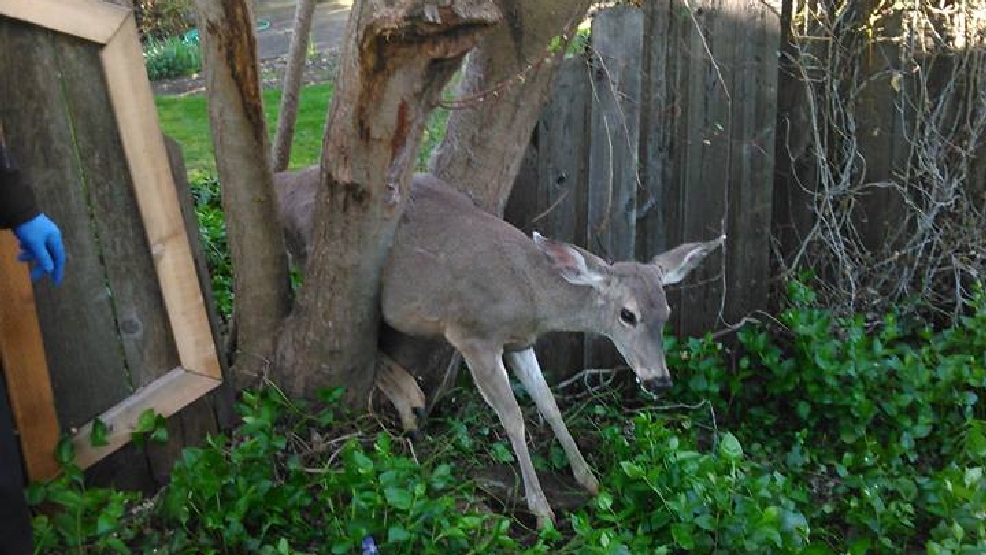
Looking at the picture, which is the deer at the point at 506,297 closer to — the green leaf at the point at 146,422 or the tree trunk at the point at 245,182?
the tree trunk at the point at 245,182

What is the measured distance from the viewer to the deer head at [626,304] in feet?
15.5

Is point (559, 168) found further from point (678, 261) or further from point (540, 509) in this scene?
point (540, 509)

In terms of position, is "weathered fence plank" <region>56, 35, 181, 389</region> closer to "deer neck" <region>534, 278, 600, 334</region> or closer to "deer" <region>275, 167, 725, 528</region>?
"deer" <region>275, 167, 725, 528</region>

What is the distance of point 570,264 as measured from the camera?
473 centimetres

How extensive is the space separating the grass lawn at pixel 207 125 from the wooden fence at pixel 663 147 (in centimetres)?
332

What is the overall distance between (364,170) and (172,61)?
32.2ft

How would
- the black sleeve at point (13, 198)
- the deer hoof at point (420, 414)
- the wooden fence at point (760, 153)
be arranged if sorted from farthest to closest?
the wooden fence at point (760, 153), the deer hoof at point (420, 414), the black sleeve at point (13, 198)

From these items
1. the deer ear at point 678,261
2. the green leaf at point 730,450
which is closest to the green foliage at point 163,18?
the deer ear at point 678,261

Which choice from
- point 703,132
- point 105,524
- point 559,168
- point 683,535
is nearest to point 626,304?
point 683,535

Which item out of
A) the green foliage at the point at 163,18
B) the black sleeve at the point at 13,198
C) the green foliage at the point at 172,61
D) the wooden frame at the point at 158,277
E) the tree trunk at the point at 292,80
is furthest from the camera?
the green foliage at the point at 163,18

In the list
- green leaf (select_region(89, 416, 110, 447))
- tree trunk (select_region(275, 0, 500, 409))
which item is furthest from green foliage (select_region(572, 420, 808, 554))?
green leaf (select_region(89, 416, 110, 447))

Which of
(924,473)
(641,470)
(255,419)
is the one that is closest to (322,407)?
(255,419)

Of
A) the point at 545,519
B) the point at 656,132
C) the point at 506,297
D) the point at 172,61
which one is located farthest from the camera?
the point at 172,61

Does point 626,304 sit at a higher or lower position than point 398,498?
higher
